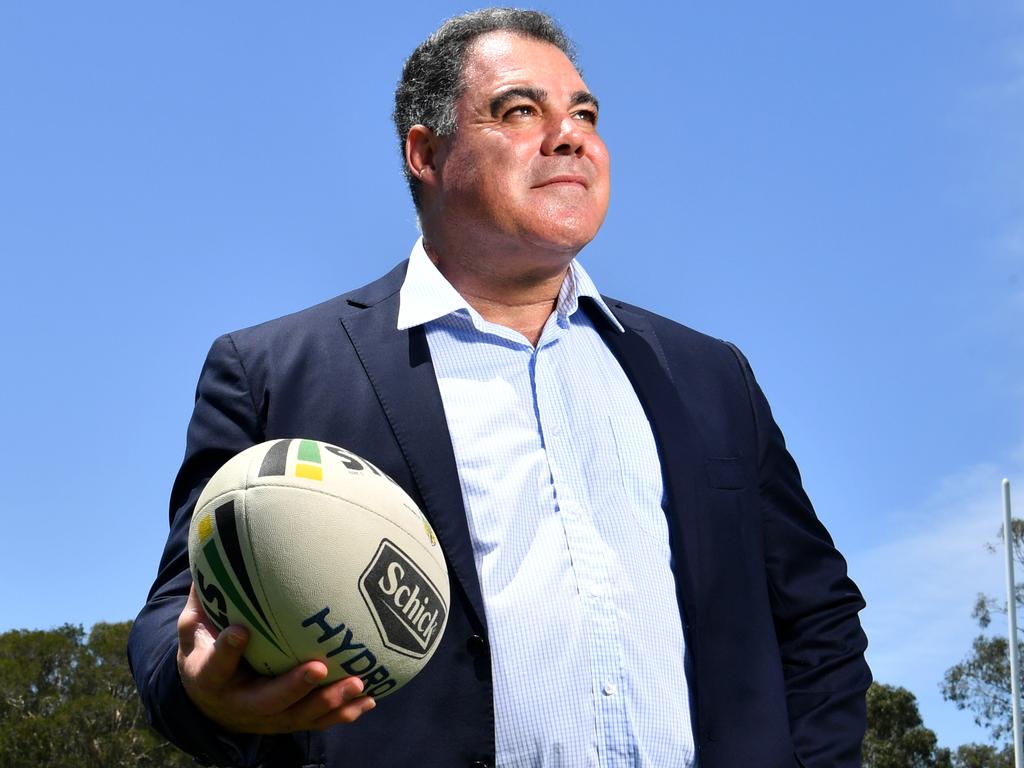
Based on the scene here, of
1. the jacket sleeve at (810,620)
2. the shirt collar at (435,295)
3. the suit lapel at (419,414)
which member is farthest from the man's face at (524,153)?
the jacket sleeve at (810,620)

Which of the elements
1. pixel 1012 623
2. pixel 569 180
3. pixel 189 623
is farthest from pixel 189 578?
pixel 1012 623

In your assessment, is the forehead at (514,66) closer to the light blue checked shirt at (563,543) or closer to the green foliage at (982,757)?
the light blue checked shirt at (563,543)

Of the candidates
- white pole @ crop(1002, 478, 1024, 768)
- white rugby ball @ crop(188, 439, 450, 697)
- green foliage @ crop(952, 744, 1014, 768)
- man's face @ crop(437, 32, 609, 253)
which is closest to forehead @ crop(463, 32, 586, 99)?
man's face @ crop(437, 32, 609, 253)

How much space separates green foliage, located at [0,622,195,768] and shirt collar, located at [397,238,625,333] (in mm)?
43296

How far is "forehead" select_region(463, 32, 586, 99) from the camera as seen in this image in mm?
4727

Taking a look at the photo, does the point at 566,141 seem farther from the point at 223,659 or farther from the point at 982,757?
the point at 982,757

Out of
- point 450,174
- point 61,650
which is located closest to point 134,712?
point 61,650

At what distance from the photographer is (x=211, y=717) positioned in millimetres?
3326

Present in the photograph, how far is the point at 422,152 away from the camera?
5066mm

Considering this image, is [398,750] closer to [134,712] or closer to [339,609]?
[339,609]

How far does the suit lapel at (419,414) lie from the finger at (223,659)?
0.78 metres

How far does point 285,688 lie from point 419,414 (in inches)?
48.4

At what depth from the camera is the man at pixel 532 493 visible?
3.59 meters

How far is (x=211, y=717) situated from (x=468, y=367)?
1.41 metres
